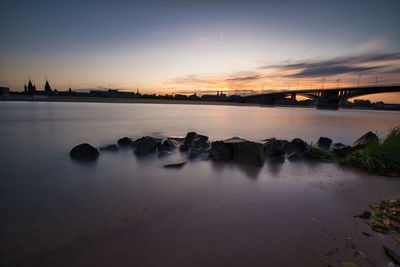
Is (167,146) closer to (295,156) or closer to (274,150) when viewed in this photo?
(274,150)

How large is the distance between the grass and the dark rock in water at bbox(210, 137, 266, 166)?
2.52 meters

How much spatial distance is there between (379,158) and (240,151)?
3755 millimetres

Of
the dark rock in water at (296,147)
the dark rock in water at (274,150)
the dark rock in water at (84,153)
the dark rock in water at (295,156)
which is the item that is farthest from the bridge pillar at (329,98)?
the dark rock in water at (84,153)

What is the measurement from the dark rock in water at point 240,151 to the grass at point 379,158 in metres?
2.52

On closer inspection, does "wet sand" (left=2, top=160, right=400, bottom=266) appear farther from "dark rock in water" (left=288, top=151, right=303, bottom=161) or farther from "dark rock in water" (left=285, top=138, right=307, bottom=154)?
"dark rock in water" (left=285, top=138, right=307, bottom=154)

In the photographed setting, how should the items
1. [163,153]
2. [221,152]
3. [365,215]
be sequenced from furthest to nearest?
[163,153] < [221,152] < [365,215]

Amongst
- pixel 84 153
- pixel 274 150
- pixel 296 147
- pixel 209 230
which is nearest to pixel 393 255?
pixel 209 230

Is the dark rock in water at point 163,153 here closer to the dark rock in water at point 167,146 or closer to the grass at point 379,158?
the dark rock in water at point 167,146

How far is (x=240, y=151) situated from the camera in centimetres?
537

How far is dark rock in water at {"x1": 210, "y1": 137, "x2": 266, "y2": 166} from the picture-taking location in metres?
5.13

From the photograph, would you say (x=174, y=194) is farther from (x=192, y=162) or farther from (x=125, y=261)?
(x=192, y=162)

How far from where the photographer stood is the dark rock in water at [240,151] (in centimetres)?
513

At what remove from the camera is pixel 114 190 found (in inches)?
132

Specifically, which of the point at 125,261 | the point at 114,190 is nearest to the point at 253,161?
the point at 114,190
